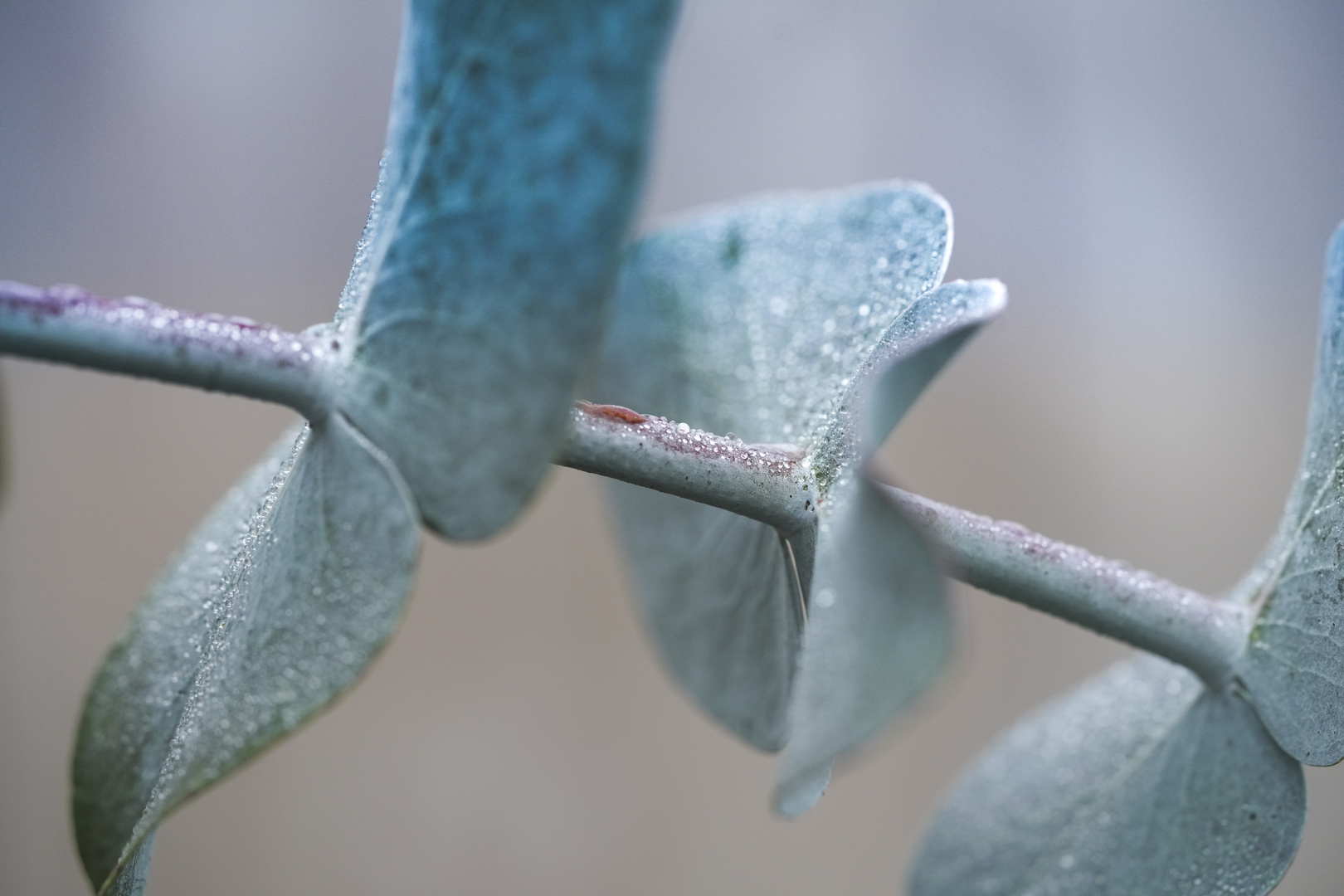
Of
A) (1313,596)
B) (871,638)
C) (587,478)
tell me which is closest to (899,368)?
(871,638)

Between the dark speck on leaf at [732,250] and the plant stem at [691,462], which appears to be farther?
the dark speck on leaf at [732,250]

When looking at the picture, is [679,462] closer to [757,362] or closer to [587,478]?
[757,362]

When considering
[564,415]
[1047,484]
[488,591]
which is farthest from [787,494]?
[1047,484]

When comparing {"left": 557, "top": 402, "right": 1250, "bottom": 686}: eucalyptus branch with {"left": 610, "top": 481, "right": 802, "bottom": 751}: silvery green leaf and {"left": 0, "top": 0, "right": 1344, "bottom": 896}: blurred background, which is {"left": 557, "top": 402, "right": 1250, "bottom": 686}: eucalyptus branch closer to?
{"left": 610, "top": 481, "right": 802, "bottom": 751}: silvery green leaf

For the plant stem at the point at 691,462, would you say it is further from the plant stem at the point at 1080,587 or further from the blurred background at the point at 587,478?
the blurred background at the point at 587,478

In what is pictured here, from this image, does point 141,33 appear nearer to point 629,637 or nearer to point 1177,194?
point 629,637

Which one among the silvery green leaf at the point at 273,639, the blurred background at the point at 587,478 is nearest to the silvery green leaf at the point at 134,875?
the silvery green leaf at the point at 273,639
